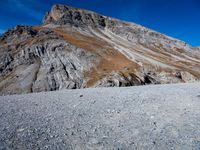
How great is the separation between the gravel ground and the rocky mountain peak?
139 meters

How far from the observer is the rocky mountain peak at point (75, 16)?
515ft

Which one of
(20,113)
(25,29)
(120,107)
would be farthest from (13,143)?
(25,29)

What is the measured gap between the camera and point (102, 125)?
11.7 m

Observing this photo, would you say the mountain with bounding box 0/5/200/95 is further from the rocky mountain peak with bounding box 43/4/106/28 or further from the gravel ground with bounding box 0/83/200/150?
the rocky mountain peak with bounding box 43/4/106/28

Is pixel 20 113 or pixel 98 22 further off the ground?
pixel 98 22

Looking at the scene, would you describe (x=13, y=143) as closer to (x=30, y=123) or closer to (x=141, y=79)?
(x=30, y=123)

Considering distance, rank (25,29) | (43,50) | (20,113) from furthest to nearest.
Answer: (25,29), (43,50), (20,113)

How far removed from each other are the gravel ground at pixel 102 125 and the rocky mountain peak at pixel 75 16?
138500 mm

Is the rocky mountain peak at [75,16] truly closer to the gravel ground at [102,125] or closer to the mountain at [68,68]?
the mountain at [68,68]

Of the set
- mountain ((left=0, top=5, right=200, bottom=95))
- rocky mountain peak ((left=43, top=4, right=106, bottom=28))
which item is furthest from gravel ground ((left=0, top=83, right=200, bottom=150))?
rocky mountain peak ((left=43, top=4, right=106, bottom=28))

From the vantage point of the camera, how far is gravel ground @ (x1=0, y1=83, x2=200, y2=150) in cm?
945

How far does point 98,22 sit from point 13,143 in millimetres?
161309

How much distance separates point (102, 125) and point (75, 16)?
6311 inches

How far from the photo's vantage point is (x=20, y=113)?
1418 cm
